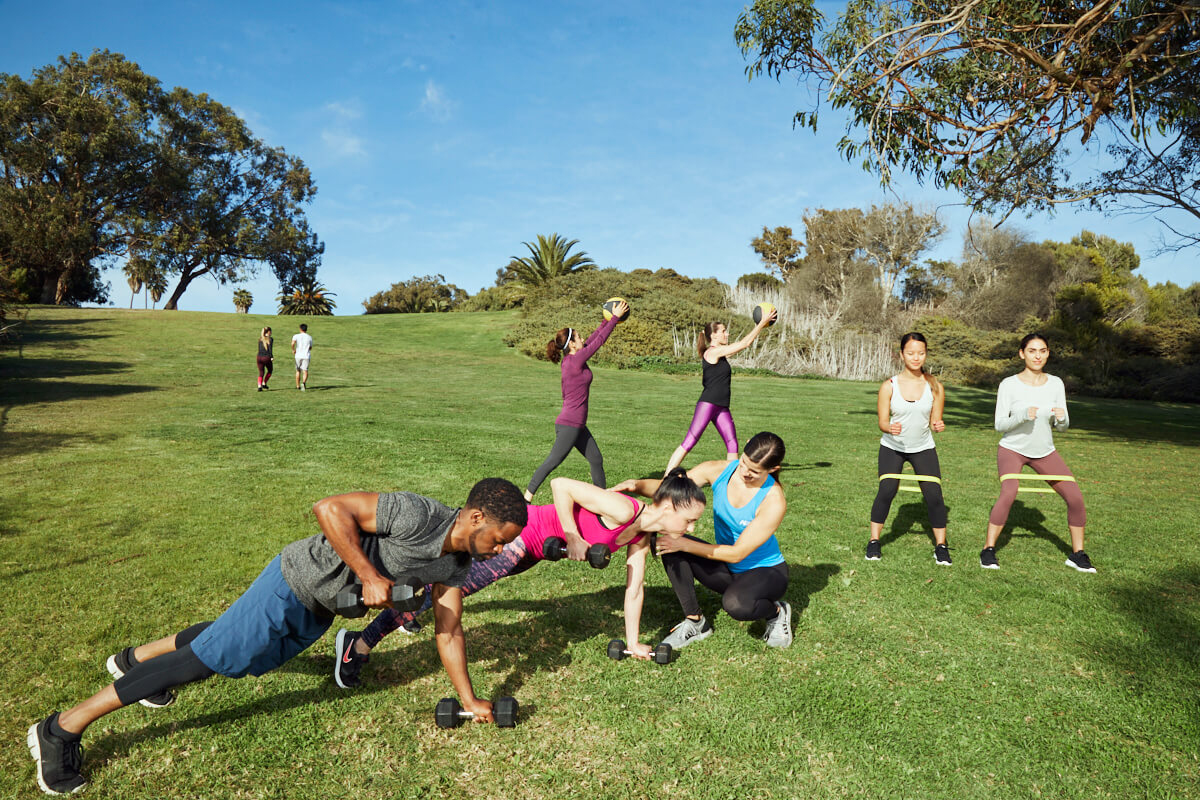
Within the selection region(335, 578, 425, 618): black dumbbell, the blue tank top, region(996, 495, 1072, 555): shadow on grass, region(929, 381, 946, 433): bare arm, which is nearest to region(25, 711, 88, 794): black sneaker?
region(335, 578, 425, 618): black dumbbell

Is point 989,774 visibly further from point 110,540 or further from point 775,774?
point 110,540

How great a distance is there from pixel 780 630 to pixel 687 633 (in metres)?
0.64

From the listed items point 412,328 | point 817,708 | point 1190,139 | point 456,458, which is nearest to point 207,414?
point 456,458

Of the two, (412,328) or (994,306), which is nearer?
(412,328)

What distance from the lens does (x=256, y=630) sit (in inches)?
127

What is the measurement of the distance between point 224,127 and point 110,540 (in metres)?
51.0

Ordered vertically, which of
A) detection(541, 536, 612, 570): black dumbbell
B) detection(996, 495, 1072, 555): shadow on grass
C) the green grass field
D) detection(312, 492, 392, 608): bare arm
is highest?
detection(312, 492, 392, 608): bare arm

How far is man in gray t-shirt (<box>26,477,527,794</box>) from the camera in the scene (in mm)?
3070

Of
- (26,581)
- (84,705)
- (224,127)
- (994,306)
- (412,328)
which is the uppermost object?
(224,127)

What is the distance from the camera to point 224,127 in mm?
47844

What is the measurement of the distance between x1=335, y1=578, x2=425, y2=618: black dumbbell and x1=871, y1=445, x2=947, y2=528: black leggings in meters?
5.03

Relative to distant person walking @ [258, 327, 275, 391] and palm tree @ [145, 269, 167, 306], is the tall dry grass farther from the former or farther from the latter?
palm tree @ [145, 269, 167, 306]

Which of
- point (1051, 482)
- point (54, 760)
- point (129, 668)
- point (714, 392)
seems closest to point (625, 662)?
point (129, 668)

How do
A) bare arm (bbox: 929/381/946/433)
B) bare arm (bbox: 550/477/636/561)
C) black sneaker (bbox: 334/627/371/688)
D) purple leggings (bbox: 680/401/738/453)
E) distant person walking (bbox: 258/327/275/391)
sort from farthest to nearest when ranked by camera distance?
distant person walking (bbox: 258/327/275/391)
purple leggings (bbox: 680/401/738/453)
bare arm (bbox: 929/381/946/433)
bare arm (bbox: 550/477/636/561)
black sneaker (bbox: 334/627/371/688)
